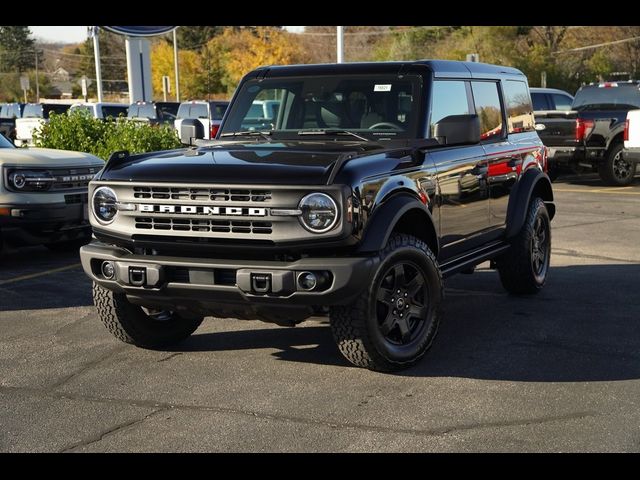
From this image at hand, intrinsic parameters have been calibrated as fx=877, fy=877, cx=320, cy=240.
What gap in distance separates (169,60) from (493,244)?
229ft

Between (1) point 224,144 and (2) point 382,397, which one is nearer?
(2) point 382,397

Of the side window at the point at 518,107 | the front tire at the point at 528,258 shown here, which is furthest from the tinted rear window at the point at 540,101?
the front tire at the point at 528,258

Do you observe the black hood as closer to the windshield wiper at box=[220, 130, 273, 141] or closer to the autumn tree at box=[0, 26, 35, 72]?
the windshield wiper at box=[220, 130, 273, 141]

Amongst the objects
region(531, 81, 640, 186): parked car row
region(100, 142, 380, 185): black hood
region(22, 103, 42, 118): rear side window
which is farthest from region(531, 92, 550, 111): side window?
region(22, 103, 42, 118): rear side window

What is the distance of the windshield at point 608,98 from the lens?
17.7 meters

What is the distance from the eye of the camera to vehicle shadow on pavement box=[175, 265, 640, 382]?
5488 mm

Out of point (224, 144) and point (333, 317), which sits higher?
point (224, 144)

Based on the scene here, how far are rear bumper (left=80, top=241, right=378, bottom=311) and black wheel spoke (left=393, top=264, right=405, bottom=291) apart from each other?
403 millimetres

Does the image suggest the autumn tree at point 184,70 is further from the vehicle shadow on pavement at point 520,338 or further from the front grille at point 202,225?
the front grille at point 202,225

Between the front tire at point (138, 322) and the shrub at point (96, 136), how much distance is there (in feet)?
24.7

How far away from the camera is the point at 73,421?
4.64m

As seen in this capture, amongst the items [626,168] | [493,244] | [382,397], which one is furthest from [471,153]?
[626,168]

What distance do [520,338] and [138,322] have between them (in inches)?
105
